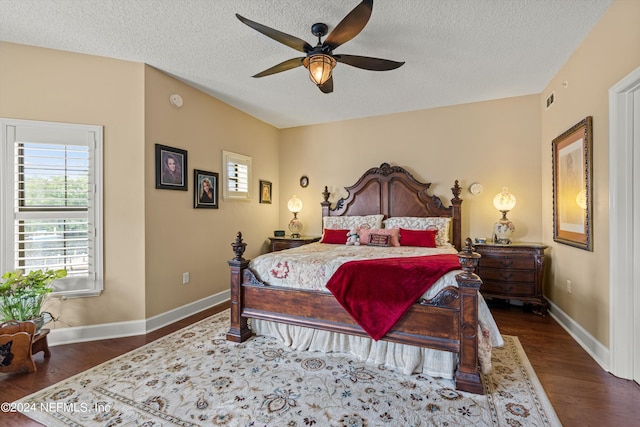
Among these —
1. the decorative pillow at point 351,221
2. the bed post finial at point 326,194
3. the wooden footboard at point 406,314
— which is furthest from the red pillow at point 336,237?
the wooden footboard at point 406,314

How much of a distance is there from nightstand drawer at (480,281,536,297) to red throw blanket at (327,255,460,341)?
5.51ft

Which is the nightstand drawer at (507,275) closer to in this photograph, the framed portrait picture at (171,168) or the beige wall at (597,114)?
the beige wall at (597,114)

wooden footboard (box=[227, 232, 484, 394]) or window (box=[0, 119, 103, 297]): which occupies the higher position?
window (box=[0, 119, 103, 297])

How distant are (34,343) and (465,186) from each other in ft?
16.9

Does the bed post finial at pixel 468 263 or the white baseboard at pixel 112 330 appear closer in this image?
the bed post finial at pixel 468 263

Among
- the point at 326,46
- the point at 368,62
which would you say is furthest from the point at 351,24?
the point at 368,62

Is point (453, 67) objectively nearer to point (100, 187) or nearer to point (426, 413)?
point (426, 413)

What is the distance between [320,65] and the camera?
228 centimetres

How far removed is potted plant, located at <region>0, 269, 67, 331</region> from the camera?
95.9 inches

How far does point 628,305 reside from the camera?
2164mm

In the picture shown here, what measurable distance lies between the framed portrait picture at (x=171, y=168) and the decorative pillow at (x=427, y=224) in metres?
2.88

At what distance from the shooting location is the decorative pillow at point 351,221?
4441 mm

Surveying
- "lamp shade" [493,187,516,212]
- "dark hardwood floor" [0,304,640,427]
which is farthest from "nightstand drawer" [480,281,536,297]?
"lamp shade" [493,187,516,212]

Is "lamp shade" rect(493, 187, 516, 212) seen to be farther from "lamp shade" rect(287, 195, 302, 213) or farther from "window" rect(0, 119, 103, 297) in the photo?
"window" rect(0, 119, 103, 297)
